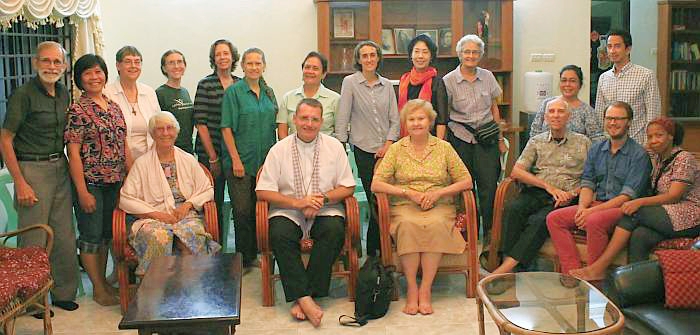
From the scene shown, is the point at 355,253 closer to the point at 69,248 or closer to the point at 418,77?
the point at 418,77

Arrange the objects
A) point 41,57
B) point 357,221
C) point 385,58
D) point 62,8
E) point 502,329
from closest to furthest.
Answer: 1. point 502,329
2. point 41,57
3. point 357,221
4. point 62,8
5. point 385,58

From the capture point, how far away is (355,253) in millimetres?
4223

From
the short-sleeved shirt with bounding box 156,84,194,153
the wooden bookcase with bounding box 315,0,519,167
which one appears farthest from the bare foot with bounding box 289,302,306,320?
the wooden bookcase with bounding box 315,0,519,167

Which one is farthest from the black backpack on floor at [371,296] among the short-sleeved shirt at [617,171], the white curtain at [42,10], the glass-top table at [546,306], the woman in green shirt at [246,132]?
the white curtain at [42,10]

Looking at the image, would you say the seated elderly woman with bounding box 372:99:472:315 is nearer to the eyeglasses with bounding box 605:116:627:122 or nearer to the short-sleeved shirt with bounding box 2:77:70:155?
the eyeglasses with bounding box 605:116:627:122

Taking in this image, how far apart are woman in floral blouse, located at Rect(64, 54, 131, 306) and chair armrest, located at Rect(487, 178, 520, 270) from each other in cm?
211

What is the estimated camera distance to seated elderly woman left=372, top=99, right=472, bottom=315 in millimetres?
4113

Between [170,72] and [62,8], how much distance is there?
3.17 feet

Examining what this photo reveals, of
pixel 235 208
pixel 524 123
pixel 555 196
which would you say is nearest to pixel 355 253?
pixel 235 208

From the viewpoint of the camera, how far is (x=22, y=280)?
10.8ft

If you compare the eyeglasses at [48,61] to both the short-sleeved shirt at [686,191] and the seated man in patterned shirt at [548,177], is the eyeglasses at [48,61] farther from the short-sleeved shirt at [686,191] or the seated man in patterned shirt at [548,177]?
the short-sleeved shirt at [686,191]

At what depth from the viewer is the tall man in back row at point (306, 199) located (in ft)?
13.4

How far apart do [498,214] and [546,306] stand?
55.8 inches

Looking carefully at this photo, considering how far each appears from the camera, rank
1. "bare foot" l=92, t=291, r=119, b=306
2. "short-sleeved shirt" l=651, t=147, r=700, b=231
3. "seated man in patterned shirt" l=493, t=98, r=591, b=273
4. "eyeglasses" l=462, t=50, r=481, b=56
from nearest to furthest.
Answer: "short-sleeved shirt" l=651, t=147, r=700, b=231, "bare foot" l=92, t=291, r=119, b=306, "seated man in patterned shirt" l=493, t=98, r=591, b=273, "eyeglasses" l=462, t=50, r=481, b=56
